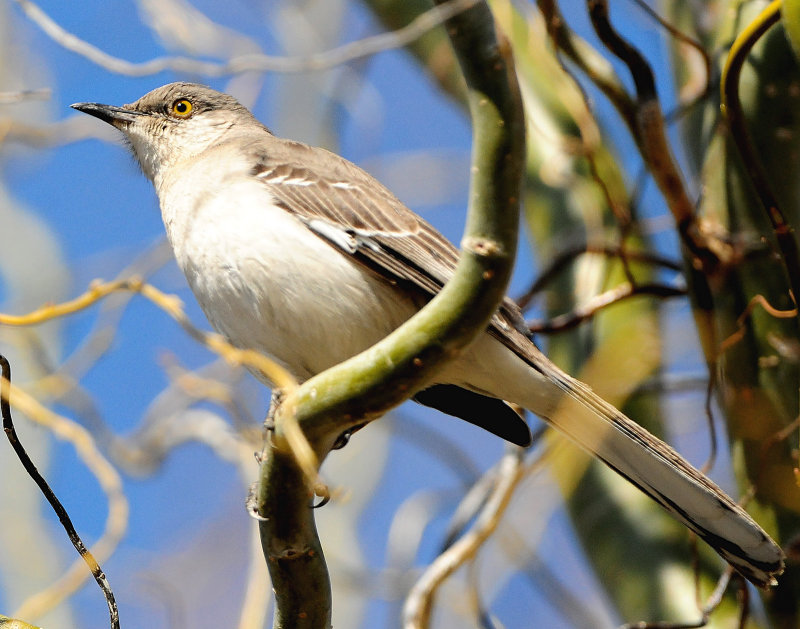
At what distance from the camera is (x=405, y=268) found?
11.9 feet

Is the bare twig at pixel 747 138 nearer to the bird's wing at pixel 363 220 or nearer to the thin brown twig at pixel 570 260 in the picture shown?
the bird's wing at pixel 363 220

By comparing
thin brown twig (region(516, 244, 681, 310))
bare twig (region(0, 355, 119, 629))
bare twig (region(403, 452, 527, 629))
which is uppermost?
bare twig (region(0, 355, 119, 629))

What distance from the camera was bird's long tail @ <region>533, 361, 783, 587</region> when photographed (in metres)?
3.13

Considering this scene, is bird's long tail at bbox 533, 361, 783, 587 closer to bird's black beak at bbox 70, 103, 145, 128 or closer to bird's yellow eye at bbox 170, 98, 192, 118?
bird's yellow eye at bbox 170, 98, 192, 118

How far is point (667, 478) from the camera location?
334 centimetres

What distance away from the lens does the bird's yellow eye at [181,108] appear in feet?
16.2

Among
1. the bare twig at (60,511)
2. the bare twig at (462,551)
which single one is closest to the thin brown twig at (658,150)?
the bare twig at (462,551)

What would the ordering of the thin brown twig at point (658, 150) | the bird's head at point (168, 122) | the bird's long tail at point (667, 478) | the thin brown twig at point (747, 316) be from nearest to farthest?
the bird's long tail at point (667, 478)
the thin brown twig at point (747, 316)
the thin brown twig at point (658, 150)
the bird's head at point (168, 122)

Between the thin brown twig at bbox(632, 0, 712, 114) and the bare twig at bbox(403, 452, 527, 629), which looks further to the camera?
the thin brown twig at bbox(632, 0, 712, 114)

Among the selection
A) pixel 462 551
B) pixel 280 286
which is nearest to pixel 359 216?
pixel 280 286

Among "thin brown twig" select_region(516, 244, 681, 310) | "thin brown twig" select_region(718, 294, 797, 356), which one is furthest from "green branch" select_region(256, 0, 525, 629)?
"thin brown twig" select_region(516, 244, 681, 310)

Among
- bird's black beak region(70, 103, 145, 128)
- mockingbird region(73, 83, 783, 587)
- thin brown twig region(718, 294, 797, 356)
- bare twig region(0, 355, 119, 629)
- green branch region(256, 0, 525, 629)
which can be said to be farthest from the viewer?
bird's black beak region(70, 103, 145, 128)

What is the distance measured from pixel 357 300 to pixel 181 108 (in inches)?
76.7

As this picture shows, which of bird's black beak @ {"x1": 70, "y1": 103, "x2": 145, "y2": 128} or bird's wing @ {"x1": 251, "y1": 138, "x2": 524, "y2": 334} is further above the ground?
bird's black beak @ {"x1": 70, "y1": 103, "x2": 145, "y2": 128}
